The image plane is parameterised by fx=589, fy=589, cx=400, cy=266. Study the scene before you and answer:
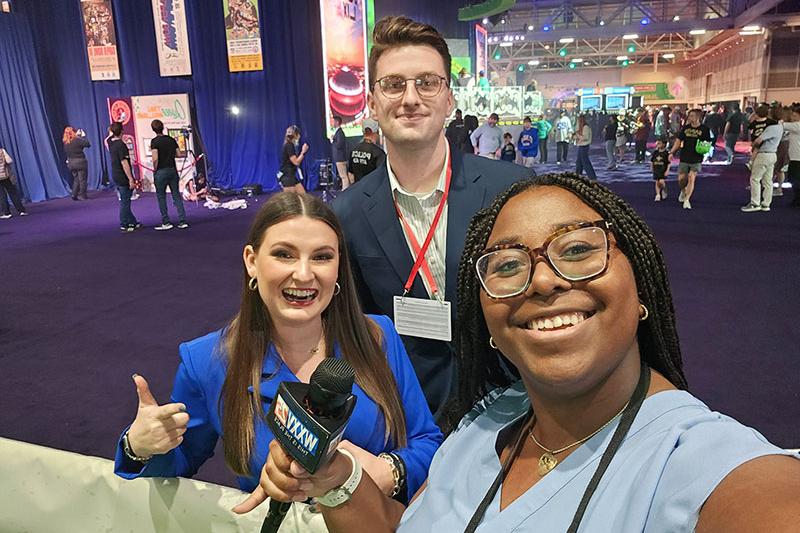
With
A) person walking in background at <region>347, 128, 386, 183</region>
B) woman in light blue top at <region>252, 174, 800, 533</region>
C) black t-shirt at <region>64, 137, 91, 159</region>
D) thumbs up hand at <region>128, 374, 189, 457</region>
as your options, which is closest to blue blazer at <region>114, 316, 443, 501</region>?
thumbs up hand at <region>128, 374, 189, 457</region>

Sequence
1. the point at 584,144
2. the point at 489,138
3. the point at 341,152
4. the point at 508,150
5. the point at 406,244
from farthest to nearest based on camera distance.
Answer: the point at 508,150 < the point at 489,138 < the point at 584,144 < the point at 341,152 < the point at 406,244

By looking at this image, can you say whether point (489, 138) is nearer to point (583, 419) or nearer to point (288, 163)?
point (288, 163)

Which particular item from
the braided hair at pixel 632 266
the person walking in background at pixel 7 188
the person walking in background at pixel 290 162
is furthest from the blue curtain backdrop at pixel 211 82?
the braided hair at pixel 632 266

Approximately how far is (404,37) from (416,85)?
152mm

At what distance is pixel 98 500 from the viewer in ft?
4.84

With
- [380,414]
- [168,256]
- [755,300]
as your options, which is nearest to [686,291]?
[755,300]

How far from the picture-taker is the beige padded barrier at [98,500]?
1.37 m

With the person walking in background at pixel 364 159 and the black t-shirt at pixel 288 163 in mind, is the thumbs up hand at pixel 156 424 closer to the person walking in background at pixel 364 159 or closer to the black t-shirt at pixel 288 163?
the person walking in background at pixel 364 159

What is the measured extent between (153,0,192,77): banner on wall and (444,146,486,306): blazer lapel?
12.4 meters

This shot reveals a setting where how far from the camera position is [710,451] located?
73 centimetres

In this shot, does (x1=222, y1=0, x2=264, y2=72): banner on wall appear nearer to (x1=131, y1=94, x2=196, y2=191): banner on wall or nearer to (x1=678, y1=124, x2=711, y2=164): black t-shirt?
(x1=131, y1=94, x2=196, y2=191): banner on wall

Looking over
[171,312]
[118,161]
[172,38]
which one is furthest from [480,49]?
[171,312]

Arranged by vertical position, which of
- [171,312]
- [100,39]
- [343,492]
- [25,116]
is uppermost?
[100,39]

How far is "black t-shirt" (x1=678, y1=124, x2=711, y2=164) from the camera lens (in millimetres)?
8164
